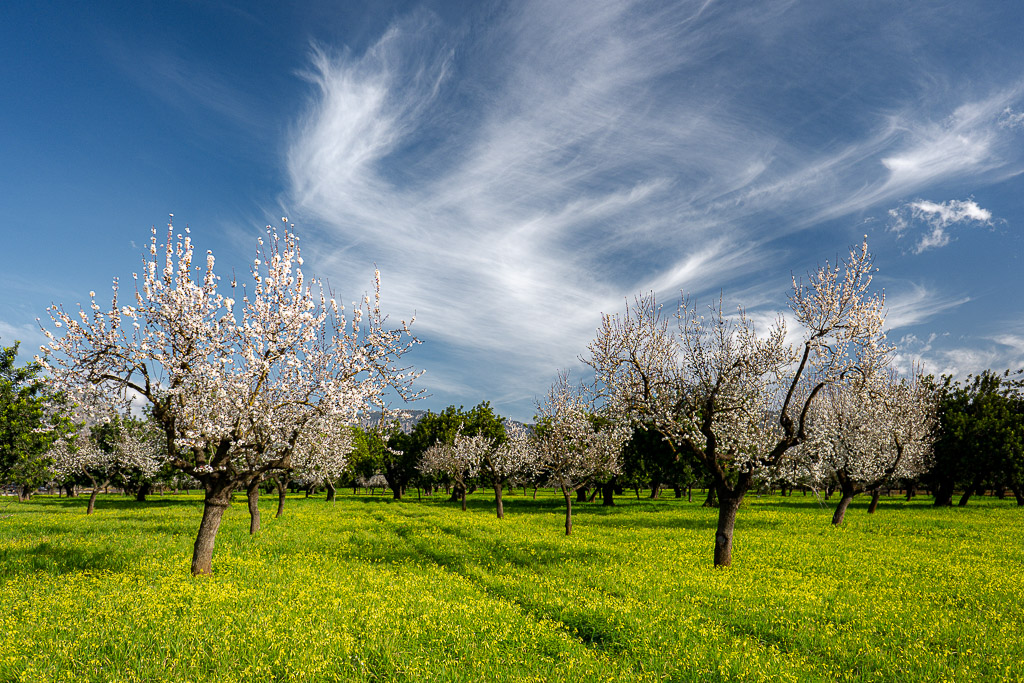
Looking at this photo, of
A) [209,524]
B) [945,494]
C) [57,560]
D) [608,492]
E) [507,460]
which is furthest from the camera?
[608,492]

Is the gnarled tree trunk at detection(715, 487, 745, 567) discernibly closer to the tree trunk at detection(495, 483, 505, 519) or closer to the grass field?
the grass field

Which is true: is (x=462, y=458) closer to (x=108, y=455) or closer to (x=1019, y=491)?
(x=108, y=455)

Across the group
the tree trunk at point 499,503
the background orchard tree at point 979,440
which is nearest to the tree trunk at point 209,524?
the tree trunk at point 499,503

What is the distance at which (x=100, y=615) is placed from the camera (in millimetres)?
12828

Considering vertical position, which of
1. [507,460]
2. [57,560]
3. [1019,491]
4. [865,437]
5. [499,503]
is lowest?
[499,503]

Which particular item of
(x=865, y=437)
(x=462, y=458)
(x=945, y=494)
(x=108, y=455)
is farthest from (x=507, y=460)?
(x=945, y=494)

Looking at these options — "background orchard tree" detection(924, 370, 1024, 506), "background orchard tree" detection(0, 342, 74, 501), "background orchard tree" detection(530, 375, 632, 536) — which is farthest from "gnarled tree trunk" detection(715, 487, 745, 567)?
"background orchard tree" detection(924, 370, 1024, 506)

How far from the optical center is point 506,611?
13836 mm

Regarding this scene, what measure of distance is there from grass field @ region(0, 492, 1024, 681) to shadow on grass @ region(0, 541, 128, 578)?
0.12 m

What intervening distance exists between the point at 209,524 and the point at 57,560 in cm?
772

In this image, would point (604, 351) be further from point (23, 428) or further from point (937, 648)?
point (23, 428)

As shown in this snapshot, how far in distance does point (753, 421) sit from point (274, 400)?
19488 mm

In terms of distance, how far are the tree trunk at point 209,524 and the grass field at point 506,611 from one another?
3.29 feet

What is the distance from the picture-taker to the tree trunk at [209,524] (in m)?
18.9
